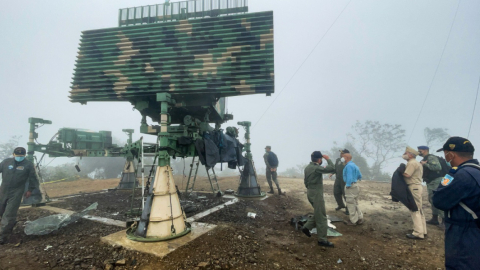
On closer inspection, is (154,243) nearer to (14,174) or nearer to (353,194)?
(14,174)

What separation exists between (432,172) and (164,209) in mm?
8108

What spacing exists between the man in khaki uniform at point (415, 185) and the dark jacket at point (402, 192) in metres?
0.12

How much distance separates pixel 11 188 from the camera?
555 cm

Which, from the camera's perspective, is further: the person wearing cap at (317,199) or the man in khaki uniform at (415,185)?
the man in khaki uniform at (415,185)

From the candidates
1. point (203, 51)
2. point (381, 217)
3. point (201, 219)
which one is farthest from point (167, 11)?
point (381, 217)

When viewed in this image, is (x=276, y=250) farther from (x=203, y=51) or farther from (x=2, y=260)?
(x=2, y=260)

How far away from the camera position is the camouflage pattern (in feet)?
17.3

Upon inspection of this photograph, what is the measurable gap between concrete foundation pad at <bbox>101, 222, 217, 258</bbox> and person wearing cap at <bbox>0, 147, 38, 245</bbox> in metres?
2.73

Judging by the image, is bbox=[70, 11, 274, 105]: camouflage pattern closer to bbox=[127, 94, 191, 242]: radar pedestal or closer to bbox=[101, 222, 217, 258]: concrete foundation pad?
bbox=[127, 94, 191, 242]: radar pedestal

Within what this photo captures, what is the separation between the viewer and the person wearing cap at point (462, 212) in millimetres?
2340

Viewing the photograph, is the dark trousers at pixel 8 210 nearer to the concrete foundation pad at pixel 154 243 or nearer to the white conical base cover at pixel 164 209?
the concrete foundation pad at pixel 154 243

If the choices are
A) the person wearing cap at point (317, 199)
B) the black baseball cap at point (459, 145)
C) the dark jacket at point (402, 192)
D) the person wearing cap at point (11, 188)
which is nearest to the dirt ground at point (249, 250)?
the person wearing cap at point (317, 199)

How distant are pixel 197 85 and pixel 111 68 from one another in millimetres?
2546

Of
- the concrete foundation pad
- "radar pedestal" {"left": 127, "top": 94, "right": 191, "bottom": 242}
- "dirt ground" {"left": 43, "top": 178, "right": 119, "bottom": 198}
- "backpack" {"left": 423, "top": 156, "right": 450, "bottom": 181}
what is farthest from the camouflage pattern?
"dirt ground" {"left": 43, "top": 178, "right": 119, "bottom": 198}
